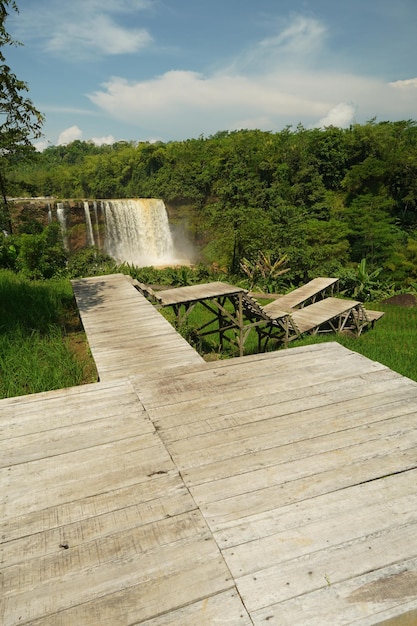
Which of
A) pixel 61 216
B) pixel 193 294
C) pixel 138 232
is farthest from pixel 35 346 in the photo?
pixel 138 232

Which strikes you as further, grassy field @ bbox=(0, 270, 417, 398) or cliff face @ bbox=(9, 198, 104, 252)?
cliff face @ bbox=(9, 198, 104, 252)

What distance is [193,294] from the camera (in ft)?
30.8

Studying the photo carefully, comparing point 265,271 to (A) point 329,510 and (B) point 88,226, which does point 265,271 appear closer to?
(B) point 88,226

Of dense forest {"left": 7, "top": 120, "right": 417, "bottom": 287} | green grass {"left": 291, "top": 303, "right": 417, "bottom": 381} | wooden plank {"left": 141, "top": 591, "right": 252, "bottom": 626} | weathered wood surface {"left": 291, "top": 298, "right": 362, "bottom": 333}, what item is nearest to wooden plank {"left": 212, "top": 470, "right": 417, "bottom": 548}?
wooden plank {"left": 141, "top": 591, "right": 252, "bottom": 626}

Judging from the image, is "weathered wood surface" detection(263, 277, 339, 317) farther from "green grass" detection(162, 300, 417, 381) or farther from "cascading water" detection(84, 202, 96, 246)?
"cascading water" detection(84, 202, 96, 246)

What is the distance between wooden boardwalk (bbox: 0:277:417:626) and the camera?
142 centimetres

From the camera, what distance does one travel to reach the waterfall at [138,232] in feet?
93.4

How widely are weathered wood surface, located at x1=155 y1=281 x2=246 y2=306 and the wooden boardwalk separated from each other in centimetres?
578

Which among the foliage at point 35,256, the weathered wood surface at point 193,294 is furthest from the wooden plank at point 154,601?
the foliage at point 35,256

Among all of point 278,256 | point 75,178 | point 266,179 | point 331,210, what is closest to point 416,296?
point 278,256

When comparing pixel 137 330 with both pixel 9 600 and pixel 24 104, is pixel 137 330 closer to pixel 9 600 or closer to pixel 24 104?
pixel 9 600

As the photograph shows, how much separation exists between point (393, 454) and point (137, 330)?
13.3 ft

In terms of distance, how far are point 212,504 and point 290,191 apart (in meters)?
31.7

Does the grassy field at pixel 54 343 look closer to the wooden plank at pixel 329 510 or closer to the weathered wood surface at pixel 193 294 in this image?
the weathered wood surface at pixel 193 294
